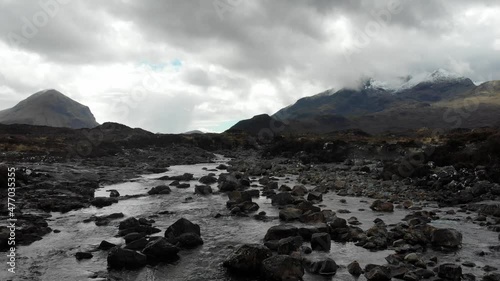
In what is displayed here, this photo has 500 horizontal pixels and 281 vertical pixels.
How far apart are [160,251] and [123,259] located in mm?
1505

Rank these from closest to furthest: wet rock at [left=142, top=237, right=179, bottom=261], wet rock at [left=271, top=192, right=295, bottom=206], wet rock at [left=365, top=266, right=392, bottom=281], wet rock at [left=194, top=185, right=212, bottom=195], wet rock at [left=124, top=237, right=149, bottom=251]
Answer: wet rock at [left=365, top=266, right=392, bottom=281]
wet rock at [left=142, top=237, right=179, bottom=261]
wet rock at [left=124, top=237, right=149, bottom=251]
wet rock at [left=271, top=192, right=295, bottom=206]
wet rock at [left=194, top=185, right=212, bottom=195]

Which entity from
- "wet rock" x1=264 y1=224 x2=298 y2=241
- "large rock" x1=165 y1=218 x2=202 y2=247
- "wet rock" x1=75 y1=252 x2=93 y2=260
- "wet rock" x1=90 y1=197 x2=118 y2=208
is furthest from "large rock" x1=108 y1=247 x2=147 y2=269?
"wet rock" x1=90 y1=197 x2=118 y2=208

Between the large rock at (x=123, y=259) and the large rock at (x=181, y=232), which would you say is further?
the large rock at (x=181, y=232)

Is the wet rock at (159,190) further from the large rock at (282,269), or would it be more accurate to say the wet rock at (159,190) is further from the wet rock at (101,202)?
the large rock at (282,269)

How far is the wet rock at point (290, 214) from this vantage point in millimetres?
20408

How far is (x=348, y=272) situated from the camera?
42.0ft

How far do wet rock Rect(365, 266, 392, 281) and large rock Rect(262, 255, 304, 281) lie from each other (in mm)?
2284

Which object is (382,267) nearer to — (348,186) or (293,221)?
(293,221)

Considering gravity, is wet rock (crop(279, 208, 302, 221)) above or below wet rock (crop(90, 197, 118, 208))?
below

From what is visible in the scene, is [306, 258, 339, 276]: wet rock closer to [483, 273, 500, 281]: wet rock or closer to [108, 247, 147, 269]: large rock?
[483, 273, 500, 281]: wet rock

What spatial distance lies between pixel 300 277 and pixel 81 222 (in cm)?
1378

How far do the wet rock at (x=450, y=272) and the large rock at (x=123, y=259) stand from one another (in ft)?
35.1

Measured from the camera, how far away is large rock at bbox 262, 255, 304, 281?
12055mm

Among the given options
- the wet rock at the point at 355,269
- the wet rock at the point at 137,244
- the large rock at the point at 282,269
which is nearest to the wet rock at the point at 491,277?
the wet rock at the point at 355,269
